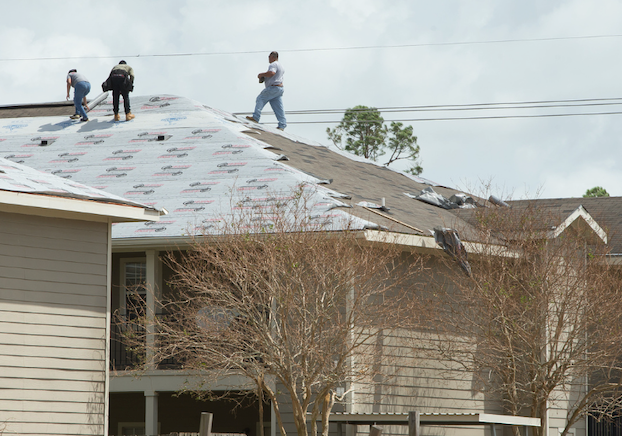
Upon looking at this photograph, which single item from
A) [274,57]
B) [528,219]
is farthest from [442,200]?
[274,57]

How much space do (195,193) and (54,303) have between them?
18.2ft

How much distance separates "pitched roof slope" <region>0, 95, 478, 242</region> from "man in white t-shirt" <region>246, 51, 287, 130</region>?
3.42 feet

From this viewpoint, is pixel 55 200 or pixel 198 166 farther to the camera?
pixel 198 166

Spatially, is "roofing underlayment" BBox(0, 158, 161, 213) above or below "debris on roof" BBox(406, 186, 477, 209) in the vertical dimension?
below

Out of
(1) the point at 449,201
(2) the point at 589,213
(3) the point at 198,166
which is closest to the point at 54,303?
(3) the point at 198,166

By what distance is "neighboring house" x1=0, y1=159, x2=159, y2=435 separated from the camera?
992cm

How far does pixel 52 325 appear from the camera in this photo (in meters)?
10.3

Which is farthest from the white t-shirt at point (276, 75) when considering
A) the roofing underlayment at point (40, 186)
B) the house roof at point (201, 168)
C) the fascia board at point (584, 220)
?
the roofing underlayment at point (40, 186)

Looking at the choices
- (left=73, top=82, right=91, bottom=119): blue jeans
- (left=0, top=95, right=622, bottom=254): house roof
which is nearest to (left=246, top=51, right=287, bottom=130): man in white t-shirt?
(left=0, top=95, right=622, bottom=254): house roof

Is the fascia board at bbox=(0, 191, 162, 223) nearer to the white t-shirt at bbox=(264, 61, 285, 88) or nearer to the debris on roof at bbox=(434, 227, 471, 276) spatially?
the debris on roof at bbox=(434, 227, 471, 276)

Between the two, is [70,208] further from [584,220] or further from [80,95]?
[80,95]

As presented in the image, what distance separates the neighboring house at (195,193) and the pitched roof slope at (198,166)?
0.04 meters

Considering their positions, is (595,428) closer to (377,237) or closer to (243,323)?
(377,237)

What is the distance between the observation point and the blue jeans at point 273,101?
71.8 ft
